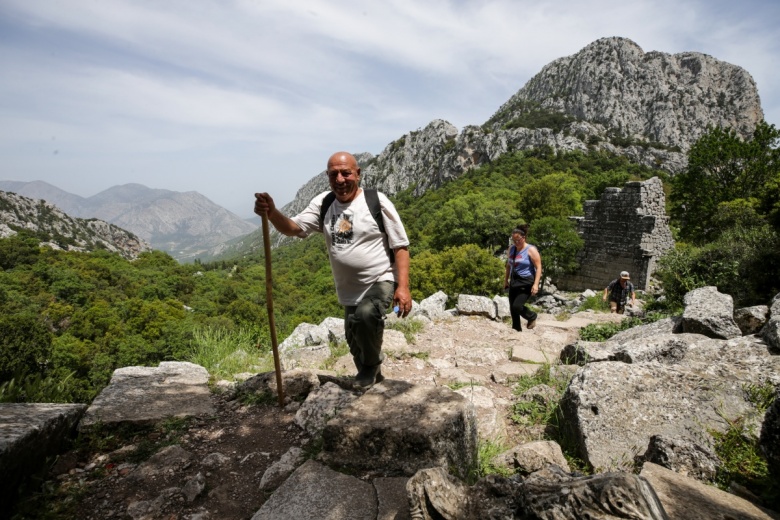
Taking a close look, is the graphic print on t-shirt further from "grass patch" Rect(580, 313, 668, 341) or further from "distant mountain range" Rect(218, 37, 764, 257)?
"distant mountain range" Rect(218, 37, 764, 257)

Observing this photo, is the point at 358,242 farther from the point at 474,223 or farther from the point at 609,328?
the point at 474,223

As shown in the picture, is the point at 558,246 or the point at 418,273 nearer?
the point at 558,246

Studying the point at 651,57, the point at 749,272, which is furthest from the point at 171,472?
the point at 651,57

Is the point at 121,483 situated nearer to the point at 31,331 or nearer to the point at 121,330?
the point at 31,331

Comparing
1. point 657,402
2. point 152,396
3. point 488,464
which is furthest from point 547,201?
point 152,396

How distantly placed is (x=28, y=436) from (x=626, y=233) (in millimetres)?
15557

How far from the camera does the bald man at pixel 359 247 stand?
9.55 ft

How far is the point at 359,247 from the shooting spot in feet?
9.61

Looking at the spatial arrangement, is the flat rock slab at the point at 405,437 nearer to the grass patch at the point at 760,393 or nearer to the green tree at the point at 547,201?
the grass patch at the point at 760,393

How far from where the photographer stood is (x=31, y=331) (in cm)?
1789

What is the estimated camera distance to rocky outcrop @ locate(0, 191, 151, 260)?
206 feet

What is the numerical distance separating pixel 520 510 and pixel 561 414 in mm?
1752

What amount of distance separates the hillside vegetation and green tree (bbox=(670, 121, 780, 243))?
0.19 feet

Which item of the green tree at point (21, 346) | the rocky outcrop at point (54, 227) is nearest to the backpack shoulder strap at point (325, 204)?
the green tree at point (21, 346)
